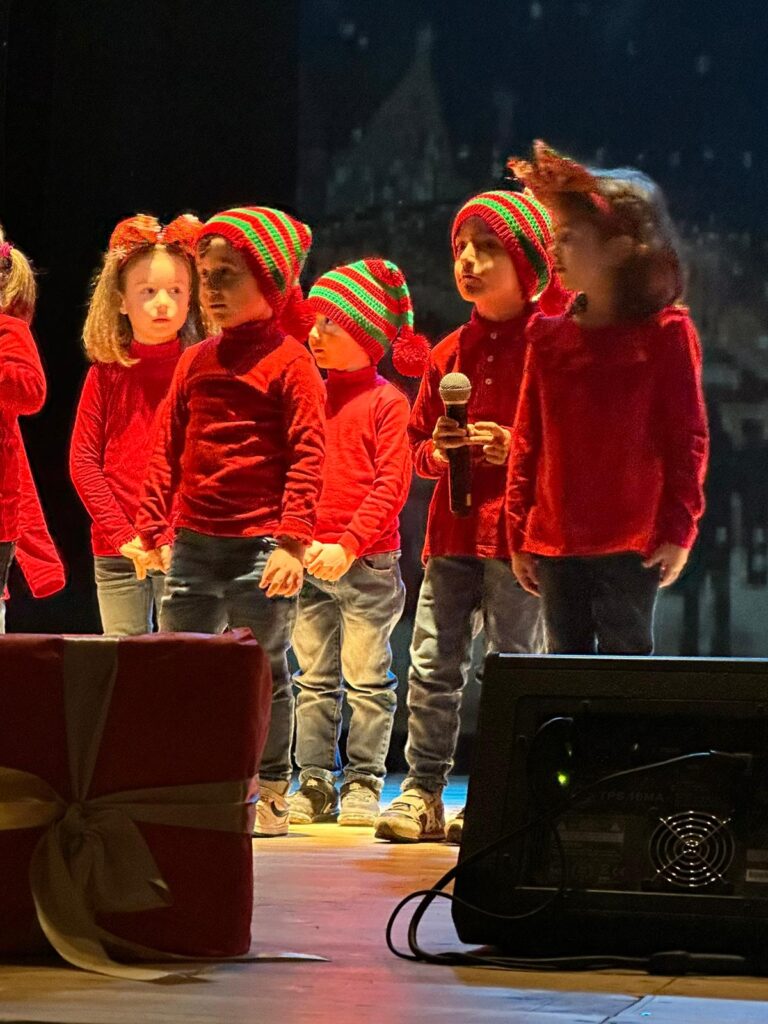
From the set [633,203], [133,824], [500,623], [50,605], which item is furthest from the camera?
[50,605]

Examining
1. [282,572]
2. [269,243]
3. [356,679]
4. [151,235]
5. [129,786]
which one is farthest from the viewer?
[151,235]

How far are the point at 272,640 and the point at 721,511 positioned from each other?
1333 millimetres

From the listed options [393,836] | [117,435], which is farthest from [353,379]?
[393,836]

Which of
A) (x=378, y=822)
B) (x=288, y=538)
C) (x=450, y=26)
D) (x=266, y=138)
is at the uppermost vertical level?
(x=450, y=26)

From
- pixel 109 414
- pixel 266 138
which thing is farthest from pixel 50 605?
pixel 266 138

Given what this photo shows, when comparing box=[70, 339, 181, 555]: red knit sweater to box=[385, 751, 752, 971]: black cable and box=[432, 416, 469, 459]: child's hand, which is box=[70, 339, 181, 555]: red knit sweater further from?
box=[385, 751, 752, 971]: black cable

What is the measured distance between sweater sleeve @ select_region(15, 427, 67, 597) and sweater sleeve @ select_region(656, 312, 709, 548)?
5.52 feet

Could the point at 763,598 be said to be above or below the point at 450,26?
below

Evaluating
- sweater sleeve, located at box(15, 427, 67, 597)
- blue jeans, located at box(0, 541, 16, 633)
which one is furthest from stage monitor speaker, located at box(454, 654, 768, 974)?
sweater sleeve, located at box(15, 427, 67, 597)

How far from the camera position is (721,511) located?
3.83 m

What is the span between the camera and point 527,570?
106 inches

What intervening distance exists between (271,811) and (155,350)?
4.00 feet

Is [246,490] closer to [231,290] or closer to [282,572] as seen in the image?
[282,572]

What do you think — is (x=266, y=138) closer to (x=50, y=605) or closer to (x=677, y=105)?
(x=677, y=105)
